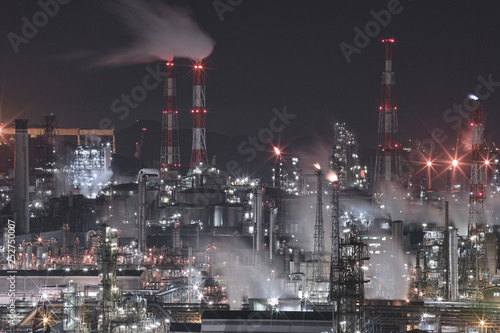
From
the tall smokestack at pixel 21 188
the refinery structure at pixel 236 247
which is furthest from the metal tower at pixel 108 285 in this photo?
the tall smokestack at pixel 21 188

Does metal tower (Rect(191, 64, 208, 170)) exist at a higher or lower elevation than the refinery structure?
higher

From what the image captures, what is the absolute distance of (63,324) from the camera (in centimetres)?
1415

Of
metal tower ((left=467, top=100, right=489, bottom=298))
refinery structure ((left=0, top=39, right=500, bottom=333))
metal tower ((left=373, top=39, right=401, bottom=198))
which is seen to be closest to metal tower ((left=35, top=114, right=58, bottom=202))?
refinery structure ((left=0, top=39, right=500, bottom=333))

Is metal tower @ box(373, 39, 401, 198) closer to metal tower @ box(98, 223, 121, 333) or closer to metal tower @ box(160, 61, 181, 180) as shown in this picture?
metal tower @ box(160, 61, 181, 180)

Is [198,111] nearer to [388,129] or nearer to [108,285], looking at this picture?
[388,129]

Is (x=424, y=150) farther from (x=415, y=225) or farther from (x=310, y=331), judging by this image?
(x=310, y=331)

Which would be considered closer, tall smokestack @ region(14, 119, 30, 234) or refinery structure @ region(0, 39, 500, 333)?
refinery structure @ region(0, 39, 500, 333)

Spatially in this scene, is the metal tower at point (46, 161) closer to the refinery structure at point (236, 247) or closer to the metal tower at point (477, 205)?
the refinery structure at point (236, 247)

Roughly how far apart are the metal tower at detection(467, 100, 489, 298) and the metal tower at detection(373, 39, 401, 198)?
13.4 meters

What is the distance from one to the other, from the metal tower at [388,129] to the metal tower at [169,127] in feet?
46.2

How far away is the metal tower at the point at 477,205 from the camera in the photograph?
2223 centimetres

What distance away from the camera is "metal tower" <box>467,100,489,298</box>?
72.9ft

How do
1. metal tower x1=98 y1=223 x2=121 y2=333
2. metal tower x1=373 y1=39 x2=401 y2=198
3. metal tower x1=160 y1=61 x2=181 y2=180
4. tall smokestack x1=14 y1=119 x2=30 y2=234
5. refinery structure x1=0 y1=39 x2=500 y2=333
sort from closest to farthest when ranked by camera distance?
metal tower x1=98 y1=223 x2=121 y2=333
refinery structure x1=0 y1=39 x2=500 y2=333
tall smokestack x1=14 y1=119 x2=30 y2=234
metal tower x1=373 y1=39 x2=401 y2=198
metal tower x1=160 y1=61 x2=181 y2=180

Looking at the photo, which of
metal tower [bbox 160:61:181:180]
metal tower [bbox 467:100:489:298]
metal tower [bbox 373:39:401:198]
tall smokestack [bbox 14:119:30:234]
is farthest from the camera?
metal tower [bbox 160:61:181:180]
